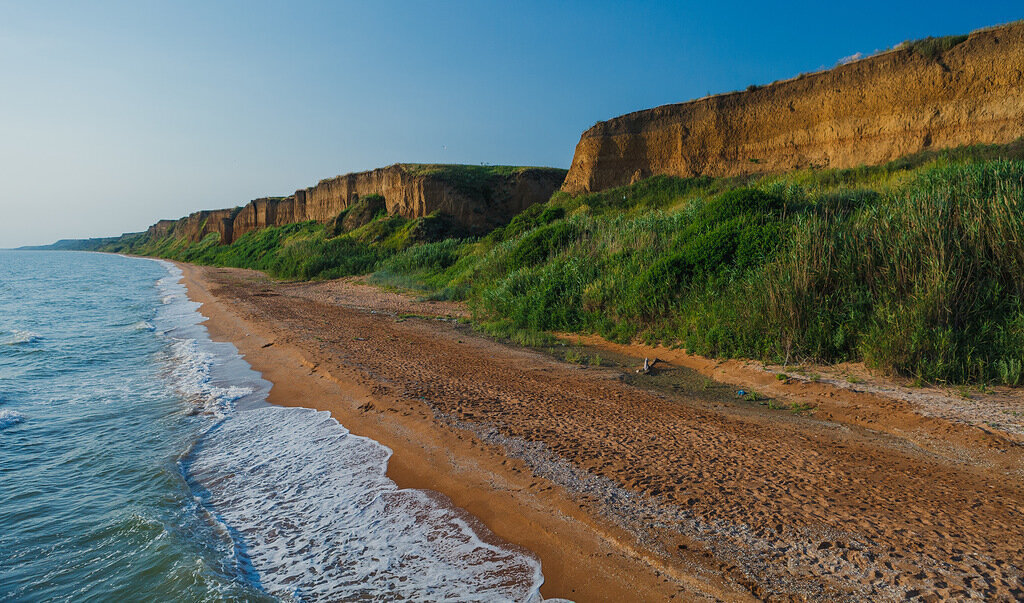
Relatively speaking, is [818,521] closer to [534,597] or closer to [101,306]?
[534,597]

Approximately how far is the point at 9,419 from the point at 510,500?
6868 millimetres

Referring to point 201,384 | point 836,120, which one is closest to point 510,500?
point 201,384

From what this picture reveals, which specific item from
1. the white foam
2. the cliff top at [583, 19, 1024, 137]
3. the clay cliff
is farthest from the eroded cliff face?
the white foam

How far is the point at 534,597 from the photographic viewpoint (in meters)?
2.81

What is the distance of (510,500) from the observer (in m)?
3.76

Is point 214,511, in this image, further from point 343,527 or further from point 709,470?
point 709,470

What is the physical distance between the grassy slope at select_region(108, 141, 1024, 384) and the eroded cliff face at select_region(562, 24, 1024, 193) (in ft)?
3.98

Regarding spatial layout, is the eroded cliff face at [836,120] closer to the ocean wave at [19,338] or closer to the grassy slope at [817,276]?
the grassy slope at [817,276]

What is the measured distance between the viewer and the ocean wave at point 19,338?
11938 millimetres

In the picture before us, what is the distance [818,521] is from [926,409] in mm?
2905

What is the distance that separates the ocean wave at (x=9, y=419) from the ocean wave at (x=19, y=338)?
7022mm

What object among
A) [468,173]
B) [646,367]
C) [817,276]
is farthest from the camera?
[468,173]

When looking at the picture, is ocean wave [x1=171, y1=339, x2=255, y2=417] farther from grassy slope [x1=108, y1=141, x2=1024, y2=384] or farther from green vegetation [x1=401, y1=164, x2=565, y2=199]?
green vegetation [x1=401, y1=164, x2=565, y2=199]

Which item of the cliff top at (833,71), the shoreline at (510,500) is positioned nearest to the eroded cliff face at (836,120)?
the cliff top at (833,71)
